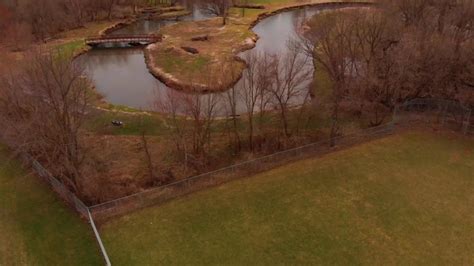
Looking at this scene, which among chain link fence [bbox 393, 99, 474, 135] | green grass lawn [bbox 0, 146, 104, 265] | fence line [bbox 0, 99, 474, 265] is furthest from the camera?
chain link fence [bbox 393, 99, 474, 135]

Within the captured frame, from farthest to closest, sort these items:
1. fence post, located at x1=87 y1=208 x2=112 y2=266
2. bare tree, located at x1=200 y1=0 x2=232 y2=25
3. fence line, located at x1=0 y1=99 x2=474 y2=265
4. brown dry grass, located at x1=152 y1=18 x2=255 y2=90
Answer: bare tree, located at x1=200 y1=0 x2=232 y2=25, brown dry grass, located at x1=152 y1=18 x2=255 y2=90, fence line, located at x1=0 y1=99 x2=474 y2=265, fence post, located at x1=87 y1=208 x2=112 y2=266

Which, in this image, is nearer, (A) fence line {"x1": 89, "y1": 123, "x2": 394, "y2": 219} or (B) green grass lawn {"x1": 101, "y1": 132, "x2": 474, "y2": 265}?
(B) green grass lawn {"x1": 101, "y1": 132, "x2": 474, "y2": 265}

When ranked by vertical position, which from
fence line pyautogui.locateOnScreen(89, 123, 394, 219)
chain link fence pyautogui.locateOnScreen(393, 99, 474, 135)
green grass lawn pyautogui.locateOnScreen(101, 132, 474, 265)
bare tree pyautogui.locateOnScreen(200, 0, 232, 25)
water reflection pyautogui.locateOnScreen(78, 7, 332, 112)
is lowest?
green grass lawn pyautogui.locateOnScreen(101, 132, 474, 265)

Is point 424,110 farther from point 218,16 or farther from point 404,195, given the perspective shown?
point 218,16

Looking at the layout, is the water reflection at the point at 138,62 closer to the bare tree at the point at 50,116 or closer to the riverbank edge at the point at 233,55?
the riverbank edge at the point at 233,55

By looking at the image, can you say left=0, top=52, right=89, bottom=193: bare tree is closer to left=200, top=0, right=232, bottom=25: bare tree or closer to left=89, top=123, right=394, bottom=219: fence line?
left=89, top=123, right=394, bottom=219: fence line

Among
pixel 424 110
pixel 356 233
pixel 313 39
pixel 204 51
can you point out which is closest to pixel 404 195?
pixel 356 233

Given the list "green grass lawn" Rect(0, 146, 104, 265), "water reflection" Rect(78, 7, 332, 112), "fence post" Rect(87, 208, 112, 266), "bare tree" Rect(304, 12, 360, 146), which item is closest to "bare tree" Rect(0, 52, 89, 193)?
"green grass lawn" Rect(0, 146, 104, 265)
